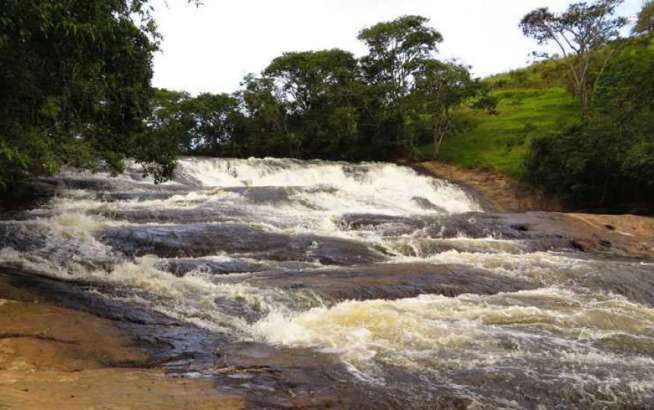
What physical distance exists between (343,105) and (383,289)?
30.5 meters

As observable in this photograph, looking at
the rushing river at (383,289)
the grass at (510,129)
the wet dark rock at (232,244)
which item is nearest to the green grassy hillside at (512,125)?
the grass at (510,129)

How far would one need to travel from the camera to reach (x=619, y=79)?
33.2m

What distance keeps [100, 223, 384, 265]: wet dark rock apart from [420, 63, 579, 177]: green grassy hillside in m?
22.0

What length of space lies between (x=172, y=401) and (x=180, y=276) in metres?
5.79

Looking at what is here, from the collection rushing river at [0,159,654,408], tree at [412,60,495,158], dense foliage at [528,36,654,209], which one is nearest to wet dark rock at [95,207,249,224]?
rushing river at [0,159,654,408]

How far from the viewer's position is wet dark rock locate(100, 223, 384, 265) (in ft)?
41.5

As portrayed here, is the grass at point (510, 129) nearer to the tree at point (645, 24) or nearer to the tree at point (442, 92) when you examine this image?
the tree at point (442, 92)

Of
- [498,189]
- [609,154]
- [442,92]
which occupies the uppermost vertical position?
[442,92]

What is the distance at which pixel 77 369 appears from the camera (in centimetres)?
574

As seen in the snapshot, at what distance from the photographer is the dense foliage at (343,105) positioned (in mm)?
37719

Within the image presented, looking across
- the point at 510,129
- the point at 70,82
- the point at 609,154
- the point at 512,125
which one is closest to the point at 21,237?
the point at 70,82

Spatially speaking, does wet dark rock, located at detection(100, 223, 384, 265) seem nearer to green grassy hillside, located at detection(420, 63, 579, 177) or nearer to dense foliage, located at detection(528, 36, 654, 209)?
dense foliage, located at detection(528, 36, 654, 209)

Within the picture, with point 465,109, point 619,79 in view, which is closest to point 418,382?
point 619,79

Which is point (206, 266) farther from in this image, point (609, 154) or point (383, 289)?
point (609, 154)
